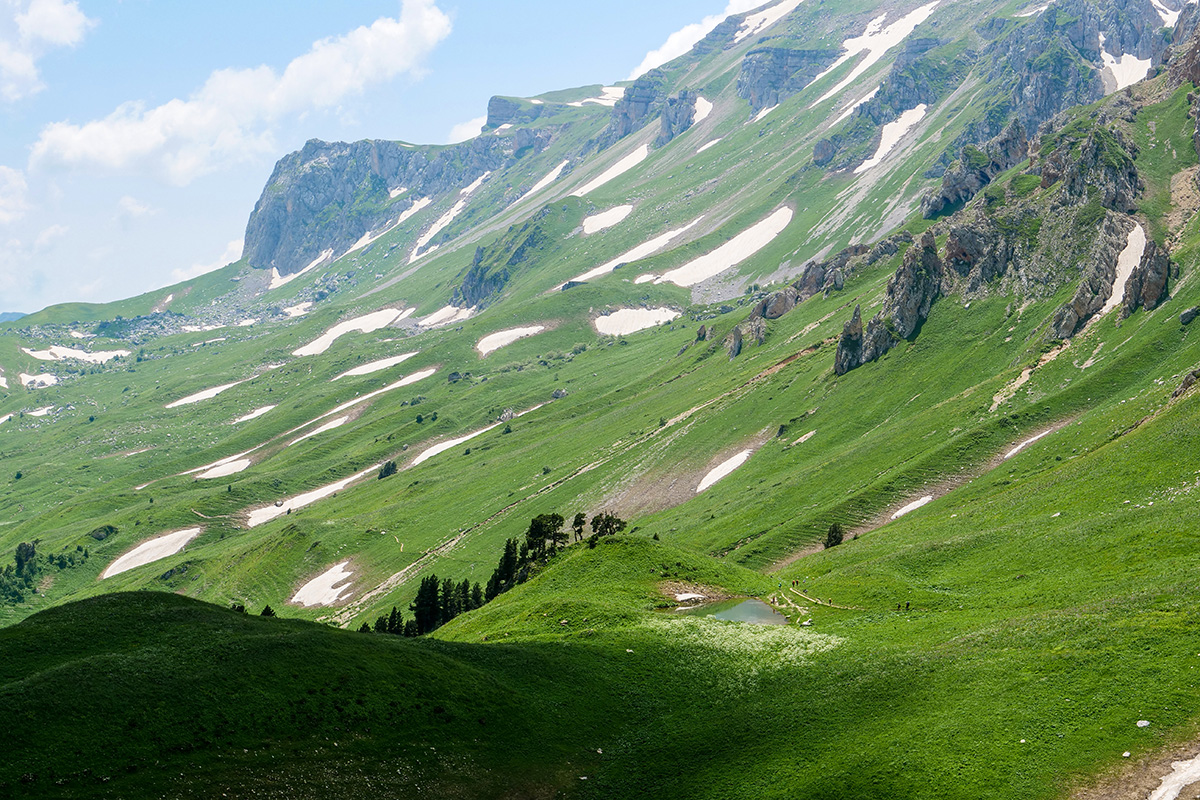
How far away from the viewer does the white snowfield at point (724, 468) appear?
162500mm

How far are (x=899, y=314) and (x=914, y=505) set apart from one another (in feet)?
215

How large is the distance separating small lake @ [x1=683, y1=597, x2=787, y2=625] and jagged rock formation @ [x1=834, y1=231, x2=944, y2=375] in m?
101

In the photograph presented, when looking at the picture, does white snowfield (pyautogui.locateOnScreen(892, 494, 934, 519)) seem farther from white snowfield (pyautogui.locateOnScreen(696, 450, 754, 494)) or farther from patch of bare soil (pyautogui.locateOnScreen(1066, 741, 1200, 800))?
patch of bare soil (pyautogui.locateOnScreen(1066, 741, 1200, 800))

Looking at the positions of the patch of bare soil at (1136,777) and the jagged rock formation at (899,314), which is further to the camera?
the jagged rock formation at (899,314)

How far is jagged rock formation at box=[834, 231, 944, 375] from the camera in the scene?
168 metres

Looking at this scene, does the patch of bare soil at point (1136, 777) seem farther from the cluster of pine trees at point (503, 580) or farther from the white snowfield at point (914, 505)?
the white snowfield at point (914, 505)

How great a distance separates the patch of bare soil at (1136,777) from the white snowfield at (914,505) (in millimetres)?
77143

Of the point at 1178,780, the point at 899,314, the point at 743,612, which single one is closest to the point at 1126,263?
the point at 899,314

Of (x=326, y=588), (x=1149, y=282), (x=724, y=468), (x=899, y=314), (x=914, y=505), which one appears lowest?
(x=914, y=505)

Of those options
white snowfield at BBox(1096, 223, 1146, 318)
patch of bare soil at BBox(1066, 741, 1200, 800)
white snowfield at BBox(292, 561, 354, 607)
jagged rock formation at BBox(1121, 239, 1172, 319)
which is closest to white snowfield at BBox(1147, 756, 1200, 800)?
patch of bare soil at BBox(1066, 741, 1200, 800)

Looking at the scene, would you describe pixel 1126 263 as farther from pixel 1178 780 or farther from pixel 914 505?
pixel 1178 780

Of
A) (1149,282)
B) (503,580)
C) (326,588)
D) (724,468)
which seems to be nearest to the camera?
(503,580)

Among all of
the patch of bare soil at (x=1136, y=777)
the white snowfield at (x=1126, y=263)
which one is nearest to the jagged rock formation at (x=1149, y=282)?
the white snowfield at (x=1126, y=263)

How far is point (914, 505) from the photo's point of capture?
114000 mm
